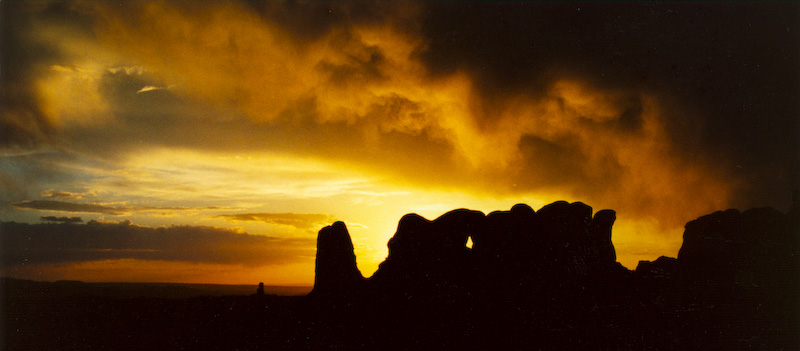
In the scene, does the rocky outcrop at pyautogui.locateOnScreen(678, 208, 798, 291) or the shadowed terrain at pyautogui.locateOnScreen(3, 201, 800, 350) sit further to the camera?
the rocky outcrop at pyautogui.locateOnScreen(678, 208, 798, 291)

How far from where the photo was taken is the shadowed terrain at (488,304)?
4588 cm

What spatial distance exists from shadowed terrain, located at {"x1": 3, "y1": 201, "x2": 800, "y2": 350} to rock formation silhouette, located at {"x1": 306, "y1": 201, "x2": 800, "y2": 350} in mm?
99

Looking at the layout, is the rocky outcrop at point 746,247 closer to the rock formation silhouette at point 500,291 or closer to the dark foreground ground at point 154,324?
the rock formation silhouette at point 500,291

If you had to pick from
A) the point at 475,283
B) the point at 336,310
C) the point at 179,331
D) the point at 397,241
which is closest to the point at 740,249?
the point at 475,283

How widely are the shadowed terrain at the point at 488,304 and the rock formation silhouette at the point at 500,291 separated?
0.33 feet

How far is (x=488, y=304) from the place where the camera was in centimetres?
4691

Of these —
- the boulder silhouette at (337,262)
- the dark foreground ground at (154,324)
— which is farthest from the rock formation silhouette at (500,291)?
the dark foreground ground at (154,324)

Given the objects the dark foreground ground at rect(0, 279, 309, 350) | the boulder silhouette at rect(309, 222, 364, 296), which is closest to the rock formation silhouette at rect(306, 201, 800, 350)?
the boulder silhouette at rect(309, 222, 364, 296)

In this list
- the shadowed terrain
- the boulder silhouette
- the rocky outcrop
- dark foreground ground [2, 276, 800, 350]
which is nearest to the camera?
dark foreground ground [2, 276, 800, 350]

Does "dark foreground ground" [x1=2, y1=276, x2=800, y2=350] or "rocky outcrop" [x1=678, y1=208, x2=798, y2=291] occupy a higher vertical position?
"rocky outcrop" [x1=678, y1=208, x2=798, y2=291]

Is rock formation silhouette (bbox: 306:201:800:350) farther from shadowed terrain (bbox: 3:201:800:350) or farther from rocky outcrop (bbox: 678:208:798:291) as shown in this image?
rocky outcrop (bbox: 678:208:798:291)

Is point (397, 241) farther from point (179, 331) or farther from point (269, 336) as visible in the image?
point (179, 331)

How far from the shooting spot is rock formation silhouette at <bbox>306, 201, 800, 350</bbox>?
4572cm

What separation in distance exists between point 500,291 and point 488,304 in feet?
5.92
